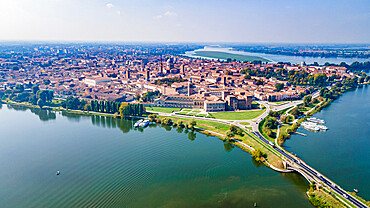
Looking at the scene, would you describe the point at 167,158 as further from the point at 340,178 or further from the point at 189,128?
the point at 340,178

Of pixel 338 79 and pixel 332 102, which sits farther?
pixel 338 79

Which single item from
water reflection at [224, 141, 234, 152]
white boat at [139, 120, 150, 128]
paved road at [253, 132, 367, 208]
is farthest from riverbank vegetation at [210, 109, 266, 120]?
white boat at [139, 120, 150, 128]

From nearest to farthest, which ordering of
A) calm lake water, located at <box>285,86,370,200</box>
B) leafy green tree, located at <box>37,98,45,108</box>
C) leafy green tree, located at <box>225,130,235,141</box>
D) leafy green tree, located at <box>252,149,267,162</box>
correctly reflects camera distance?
calm lake water, located at <box>285,86,370,200</box>
leafy green tree, located at <box>252,149,267,162</box>
leafy green tree, located at <box>225,130,235,141</box>
leafy green tree, located at <box>37,98,45,108</box>

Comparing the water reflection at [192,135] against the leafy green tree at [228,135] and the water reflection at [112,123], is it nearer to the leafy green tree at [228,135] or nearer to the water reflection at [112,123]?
the leafy green tree at [228,135]

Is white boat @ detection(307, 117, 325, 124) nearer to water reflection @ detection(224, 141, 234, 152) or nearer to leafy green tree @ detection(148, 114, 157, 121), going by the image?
water reflection @ detection(224, 141, 234, 152)

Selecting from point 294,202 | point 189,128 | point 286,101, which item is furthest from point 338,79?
point 294,202

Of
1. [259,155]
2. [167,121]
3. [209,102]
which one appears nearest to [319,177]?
[259,155]

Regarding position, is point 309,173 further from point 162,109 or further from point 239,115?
point 162,109
